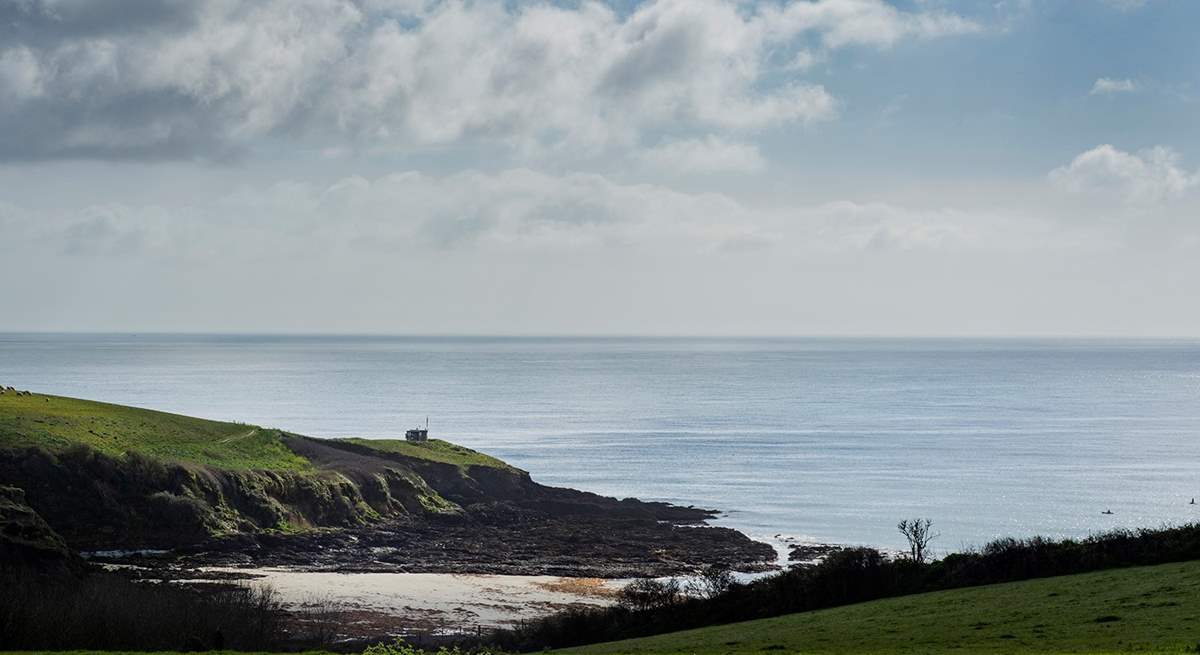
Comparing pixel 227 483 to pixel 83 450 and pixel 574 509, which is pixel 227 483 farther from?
pixel 574 509

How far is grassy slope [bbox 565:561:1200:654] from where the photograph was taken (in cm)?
3716

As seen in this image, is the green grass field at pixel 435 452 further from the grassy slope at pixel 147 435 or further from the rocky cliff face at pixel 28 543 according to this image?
the rocky cliff face at pixel 28 543

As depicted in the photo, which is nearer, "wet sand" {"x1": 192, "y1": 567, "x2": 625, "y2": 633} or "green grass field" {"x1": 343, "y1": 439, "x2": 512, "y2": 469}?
"wet sand" {"x1": 192, "y1": 567, "x2": 625, "y2": 633}

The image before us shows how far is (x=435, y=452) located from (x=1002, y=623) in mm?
93525

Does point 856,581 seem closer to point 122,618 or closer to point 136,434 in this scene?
point 122,618

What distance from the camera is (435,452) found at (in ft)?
424

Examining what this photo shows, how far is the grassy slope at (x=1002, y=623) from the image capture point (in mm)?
37156

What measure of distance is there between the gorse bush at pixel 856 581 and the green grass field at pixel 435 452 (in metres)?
70.7

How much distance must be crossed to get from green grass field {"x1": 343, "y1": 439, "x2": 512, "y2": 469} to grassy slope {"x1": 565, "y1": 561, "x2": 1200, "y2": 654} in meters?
77.9

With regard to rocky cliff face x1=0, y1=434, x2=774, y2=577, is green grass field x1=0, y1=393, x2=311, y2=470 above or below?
above

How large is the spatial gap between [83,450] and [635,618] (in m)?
58.8

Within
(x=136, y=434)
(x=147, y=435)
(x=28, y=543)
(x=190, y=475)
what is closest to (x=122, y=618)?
(x=28, y=543)

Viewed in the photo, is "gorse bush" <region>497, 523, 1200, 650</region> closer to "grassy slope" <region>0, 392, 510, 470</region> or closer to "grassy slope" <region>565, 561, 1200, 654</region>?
"grassy slope" <region>565, 561, 1200, 654</region>

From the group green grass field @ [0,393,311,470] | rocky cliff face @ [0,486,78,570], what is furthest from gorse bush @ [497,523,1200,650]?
green grass field @ [0,393,311,470]
